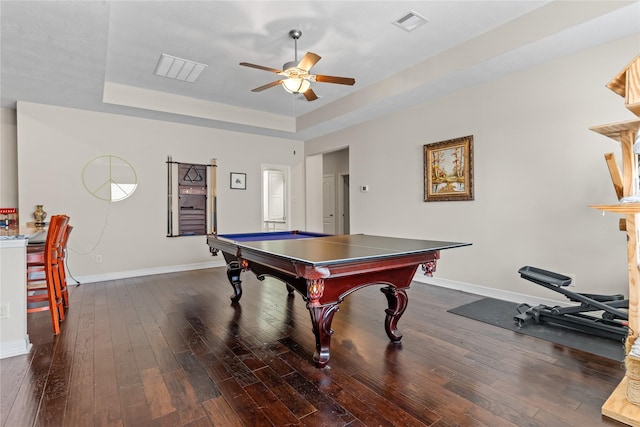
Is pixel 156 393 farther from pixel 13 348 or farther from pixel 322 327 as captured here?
pixel 13 348

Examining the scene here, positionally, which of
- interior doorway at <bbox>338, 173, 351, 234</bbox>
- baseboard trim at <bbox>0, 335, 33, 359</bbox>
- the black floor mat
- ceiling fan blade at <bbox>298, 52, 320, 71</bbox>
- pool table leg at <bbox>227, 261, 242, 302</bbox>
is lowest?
the black floor mat

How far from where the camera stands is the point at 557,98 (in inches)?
131

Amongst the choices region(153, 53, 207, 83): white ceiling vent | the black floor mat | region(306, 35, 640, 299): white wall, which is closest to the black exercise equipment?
the black floor mat

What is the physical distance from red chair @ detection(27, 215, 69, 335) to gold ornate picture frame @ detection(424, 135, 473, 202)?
428 centimetres

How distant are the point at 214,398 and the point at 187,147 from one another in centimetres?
475

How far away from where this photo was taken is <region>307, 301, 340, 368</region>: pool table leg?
2.20 m

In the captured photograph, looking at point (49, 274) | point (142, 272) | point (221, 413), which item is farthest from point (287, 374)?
point (142, 272)

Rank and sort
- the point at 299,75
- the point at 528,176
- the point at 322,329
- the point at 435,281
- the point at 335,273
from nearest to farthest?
the point at 335,273 < the point at 322,329 < the point at 299,75 < the point at 528,176 < the point at 435,281

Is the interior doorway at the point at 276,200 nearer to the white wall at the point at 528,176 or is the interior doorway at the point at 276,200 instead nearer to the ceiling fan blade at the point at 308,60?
the white wall at the point at 528,176

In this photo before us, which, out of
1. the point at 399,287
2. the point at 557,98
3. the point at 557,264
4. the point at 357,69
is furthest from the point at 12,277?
the point at 557,98

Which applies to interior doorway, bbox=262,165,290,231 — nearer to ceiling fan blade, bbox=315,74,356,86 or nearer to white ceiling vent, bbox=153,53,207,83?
white ceiling vent, bbox=153,53,207,83

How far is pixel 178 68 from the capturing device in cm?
400

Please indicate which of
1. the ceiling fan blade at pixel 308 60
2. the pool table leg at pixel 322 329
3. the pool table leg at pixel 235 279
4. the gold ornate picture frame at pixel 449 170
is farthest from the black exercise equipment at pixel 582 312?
the pool table leg at pixel 235 279

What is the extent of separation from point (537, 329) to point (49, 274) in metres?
4.35
